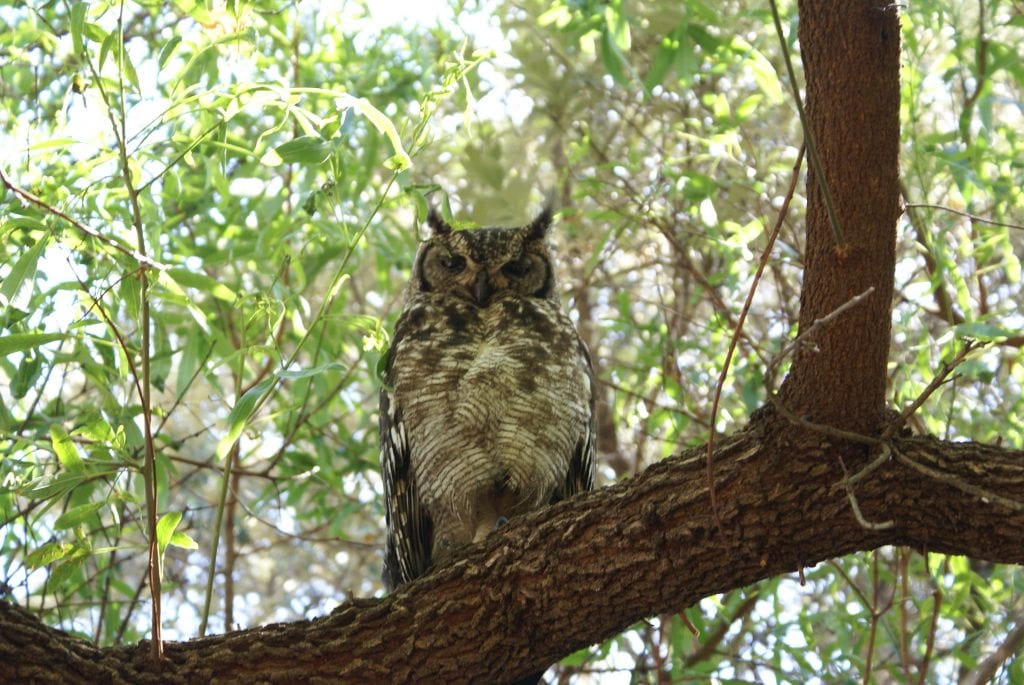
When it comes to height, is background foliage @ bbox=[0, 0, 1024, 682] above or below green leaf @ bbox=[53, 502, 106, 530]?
above

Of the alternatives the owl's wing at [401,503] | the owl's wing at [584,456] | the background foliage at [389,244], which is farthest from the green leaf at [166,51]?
the owl's wing at [584,456]

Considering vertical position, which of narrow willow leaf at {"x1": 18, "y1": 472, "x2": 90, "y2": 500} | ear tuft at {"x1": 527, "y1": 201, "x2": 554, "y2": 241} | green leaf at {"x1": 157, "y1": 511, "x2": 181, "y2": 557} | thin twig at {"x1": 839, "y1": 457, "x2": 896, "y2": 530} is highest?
ear tuft at {"x1": 527, "y1": 201, "x2": 554, "y2": 241}

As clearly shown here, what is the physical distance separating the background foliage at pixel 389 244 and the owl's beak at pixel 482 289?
0.91 ft

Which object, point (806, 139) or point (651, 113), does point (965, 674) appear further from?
point (806, 139)

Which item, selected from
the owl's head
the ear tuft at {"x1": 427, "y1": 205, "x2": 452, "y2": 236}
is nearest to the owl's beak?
the owl's head

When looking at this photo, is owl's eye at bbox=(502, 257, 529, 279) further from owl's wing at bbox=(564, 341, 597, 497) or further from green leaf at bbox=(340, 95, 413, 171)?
green leaf at bbox=(340, 95, 413, 171)

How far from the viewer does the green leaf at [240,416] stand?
1794 millimetres

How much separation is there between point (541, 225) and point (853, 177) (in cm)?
153

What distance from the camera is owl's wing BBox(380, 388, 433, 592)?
2.71 m

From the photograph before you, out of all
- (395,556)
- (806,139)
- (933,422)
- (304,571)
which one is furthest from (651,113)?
(304,571)

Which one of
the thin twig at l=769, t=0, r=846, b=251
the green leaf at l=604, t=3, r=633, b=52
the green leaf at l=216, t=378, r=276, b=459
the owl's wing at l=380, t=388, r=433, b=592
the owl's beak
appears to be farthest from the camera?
the owl's beak

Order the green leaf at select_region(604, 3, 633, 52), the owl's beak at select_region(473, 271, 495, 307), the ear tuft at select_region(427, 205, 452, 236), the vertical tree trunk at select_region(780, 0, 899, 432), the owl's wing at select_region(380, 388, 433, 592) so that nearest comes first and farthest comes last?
1. the vertical tree trunk at select_region(780, 0, 899, 432)
2. the green leaf at select_region(604, 3, 633, 52)
3. the owl's wing at select_region(380, 388, 433, 592)
4. the owl's beak at select_region(473, 271, 495, 307)
5. the ear tuft at select_region(427, 205, 452, 236)

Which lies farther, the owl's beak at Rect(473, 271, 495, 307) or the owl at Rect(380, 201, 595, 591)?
the owl's beak at Rect(473, 271, 495, 307)

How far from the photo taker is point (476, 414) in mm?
2570
